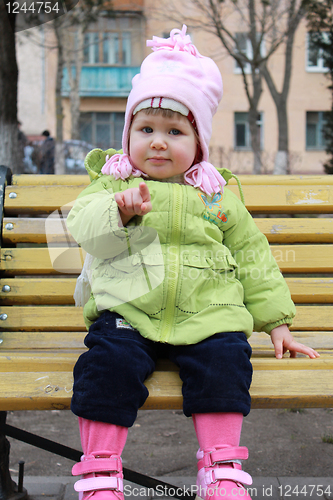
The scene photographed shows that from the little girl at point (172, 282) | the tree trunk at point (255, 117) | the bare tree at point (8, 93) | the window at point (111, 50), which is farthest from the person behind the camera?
the window at point (111, 50)

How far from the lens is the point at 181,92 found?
1770 mm

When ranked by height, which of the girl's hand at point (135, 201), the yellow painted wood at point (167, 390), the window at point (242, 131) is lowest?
the yellow painted wood at point (167, 390)

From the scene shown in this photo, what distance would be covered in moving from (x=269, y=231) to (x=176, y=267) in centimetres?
78

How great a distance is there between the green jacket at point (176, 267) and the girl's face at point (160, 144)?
2.4 inches

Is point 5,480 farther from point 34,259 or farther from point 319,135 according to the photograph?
point 319,135

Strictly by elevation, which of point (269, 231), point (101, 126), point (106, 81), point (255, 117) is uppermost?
point (106, 81)

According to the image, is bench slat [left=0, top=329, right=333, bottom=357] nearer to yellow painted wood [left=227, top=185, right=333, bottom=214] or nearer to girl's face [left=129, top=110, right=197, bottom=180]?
yellow painted wood [left=227, top=185, right=333, bottom=214]

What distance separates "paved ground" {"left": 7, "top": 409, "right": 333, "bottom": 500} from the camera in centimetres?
219

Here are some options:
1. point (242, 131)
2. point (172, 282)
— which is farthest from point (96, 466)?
point (242, 131)

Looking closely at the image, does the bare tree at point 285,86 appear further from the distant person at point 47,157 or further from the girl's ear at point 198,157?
the girl's ear at point 198,157

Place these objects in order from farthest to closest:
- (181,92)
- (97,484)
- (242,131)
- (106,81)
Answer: (106,81)
(242,131)
(181,92)
(97,484)

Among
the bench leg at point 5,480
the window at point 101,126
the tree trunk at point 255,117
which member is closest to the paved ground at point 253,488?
the bench leg at point 5,480

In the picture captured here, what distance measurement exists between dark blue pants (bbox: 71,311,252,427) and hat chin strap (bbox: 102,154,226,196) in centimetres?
57

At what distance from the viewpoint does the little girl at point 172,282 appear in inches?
55.8
